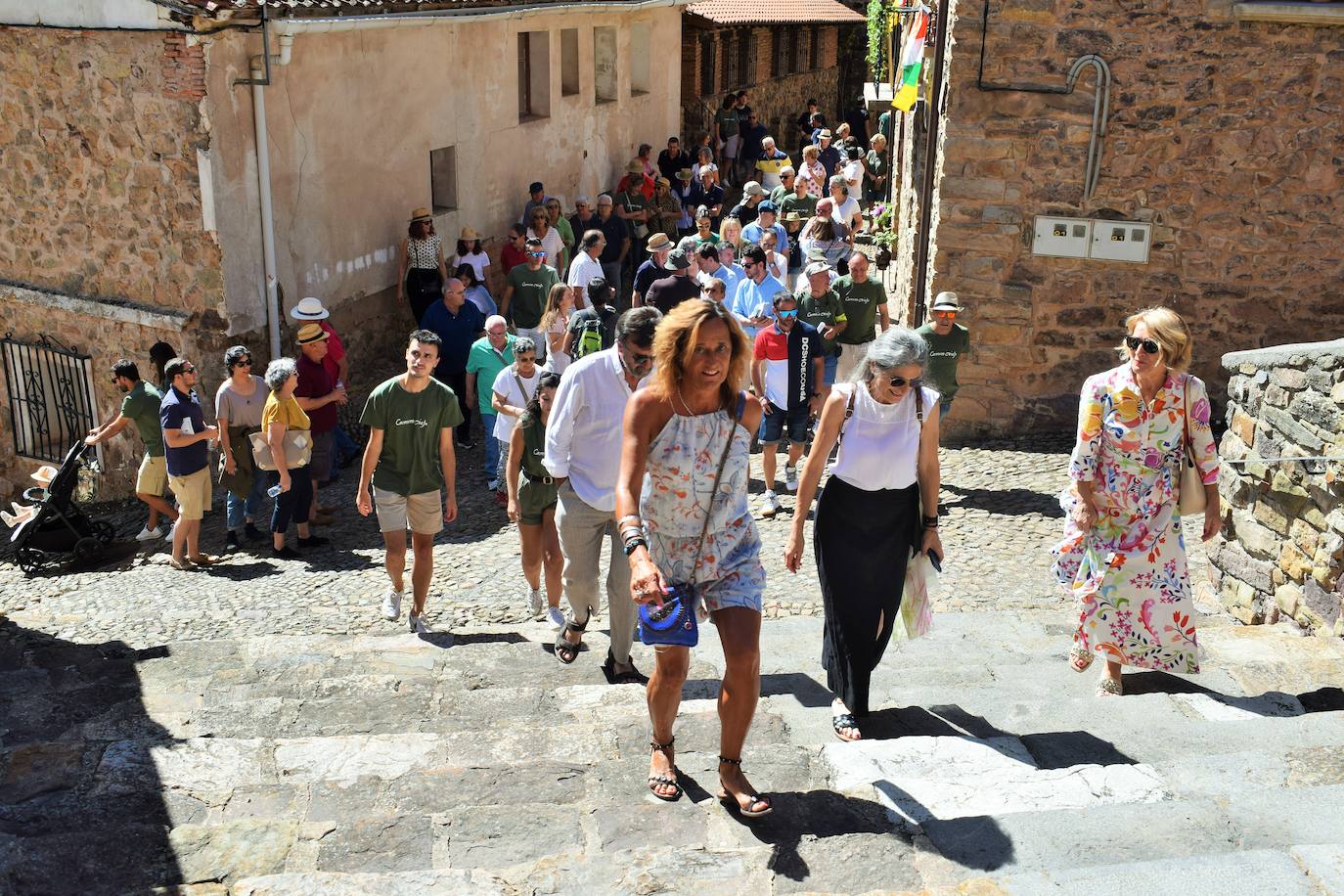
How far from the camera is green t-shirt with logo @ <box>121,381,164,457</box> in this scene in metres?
10.0

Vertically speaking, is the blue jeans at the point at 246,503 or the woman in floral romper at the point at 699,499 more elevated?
the woman in floral romper at the point at 699,499

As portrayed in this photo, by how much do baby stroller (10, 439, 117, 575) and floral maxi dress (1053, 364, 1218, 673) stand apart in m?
7.82

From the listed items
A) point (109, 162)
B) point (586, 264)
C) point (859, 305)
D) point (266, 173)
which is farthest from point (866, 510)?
point (109, 162)

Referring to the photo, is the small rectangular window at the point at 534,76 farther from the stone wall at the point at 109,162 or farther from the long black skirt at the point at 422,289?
the stone wall at the point at 109,162

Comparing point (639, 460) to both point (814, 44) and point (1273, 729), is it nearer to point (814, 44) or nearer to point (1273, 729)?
point (1273, 729)

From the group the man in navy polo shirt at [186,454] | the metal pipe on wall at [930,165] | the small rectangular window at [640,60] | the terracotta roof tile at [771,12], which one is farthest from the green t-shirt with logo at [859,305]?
the terracotta roof tile at [771,12]

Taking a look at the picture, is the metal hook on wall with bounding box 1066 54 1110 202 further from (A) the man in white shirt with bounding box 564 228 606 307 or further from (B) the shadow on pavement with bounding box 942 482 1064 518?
(A) the man in white shirt with bounding box 564 228 606 307

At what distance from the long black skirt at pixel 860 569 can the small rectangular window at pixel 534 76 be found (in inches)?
561

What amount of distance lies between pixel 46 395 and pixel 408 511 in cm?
848

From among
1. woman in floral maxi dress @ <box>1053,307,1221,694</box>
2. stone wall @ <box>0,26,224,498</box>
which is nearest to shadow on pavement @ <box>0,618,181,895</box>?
woman in floral maxi dress @ <box>1053,307,1221,694</box>

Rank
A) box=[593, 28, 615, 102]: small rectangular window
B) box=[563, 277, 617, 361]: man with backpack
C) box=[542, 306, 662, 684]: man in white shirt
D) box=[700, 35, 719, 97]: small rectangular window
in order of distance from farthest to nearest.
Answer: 1. box=[700, 35, 719, 97]: small rectangular window
2. box=[593, 28, 615, 102]: small rectangular window
3. box=[563, 277, 617, 361]: man with backpack
4. box=[542, 306, 662, 684]: man in white shirt

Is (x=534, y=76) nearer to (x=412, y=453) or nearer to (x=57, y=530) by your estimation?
(x=57, y=530)

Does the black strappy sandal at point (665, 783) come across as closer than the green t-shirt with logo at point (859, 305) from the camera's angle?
Yes

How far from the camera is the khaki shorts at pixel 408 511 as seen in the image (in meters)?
7.43
